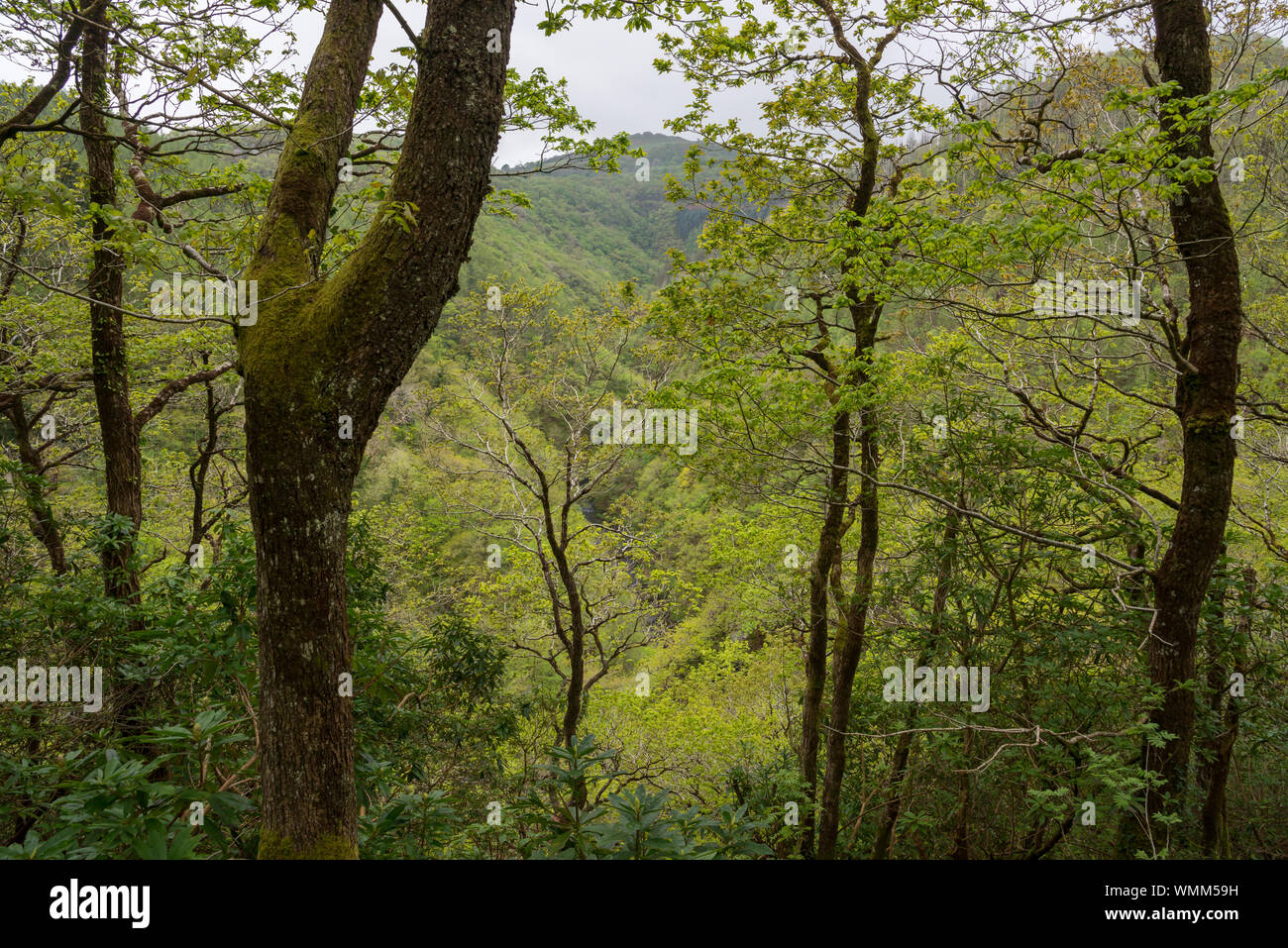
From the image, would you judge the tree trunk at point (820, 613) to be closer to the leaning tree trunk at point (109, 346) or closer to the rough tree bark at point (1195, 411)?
the rough tree bark at point (1195, 411)

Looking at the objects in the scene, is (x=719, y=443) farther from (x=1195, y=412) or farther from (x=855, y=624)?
(x=1195, y=412)

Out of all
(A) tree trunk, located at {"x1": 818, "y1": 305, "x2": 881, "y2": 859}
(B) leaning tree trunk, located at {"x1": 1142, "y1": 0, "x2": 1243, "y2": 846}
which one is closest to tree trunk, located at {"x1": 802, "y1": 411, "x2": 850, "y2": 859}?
(A) tree trunk, located at {"x1": 818, "y1": 305, "x2": 881, "y2": 859}

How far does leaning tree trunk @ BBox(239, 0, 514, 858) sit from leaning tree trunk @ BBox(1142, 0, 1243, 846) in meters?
4.16

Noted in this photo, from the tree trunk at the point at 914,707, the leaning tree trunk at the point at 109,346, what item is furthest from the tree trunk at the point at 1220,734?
the leaning tree trunk at the point at 109,346

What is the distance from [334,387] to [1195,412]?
4960mm

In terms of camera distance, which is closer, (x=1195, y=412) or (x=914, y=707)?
(x=1195, y=412)

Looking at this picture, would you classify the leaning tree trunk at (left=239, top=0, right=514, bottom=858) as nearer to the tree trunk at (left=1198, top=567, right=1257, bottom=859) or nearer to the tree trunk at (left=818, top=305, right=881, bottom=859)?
the tree trunk at (left=818, top=305, right=881, bottom=859)

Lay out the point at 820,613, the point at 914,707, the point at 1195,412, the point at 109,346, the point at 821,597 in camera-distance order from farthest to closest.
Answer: the point at 821,597, the point at 820,613, the point at 914,707, the point at 109,346, the point at 1195,412

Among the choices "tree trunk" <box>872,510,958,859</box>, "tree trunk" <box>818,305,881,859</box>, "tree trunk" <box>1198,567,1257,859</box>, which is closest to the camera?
"tree trunk" <box>1198,567,1257,859</box>

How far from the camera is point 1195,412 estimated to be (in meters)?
4.07

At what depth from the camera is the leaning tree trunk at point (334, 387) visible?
2268 millimetres

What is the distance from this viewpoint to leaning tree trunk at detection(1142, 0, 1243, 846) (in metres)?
3.91

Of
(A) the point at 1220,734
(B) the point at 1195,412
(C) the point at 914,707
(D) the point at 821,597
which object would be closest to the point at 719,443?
(D) the point at 821,597

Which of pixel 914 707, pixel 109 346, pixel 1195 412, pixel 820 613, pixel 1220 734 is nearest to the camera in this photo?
pixel 1195 412
